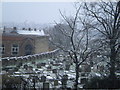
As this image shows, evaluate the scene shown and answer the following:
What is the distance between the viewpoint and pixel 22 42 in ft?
61.5

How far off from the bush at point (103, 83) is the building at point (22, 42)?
41.5ft

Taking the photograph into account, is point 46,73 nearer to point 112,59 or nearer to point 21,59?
point 112,59

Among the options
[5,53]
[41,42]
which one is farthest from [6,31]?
[41,42]

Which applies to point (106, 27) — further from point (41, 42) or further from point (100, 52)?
point (41, 42)

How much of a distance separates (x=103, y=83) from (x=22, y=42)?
45.6 feet

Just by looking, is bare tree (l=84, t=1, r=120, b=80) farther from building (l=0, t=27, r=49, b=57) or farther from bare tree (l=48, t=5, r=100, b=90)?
building (l=0, t=27, r=49, b=57)

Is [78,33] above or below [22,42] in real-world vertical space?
below

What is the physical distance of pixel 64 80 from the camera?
6.89 metres

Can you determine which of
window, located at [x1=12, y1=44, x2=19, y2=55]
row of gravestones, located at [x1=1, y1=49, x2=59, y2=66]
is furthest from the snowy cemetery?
window, located at [x1=12, y1=44, x2=19, y2=55]

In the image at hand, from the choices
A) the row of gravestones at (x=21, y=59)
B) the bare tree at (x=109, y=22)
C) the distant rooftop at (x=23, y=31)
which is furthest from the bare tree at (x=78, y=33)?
the distant rooftop at (x=23, y=31)

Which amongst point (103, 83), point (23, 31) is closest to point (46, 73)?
point (103, 83)

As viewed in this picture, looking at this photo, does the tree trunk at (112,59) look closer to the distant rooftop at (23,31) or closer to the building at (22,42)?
the building at (22,42)

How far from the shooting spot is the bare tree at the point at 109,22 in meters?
6.54

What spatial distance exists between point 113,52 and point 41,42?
14428 mm
